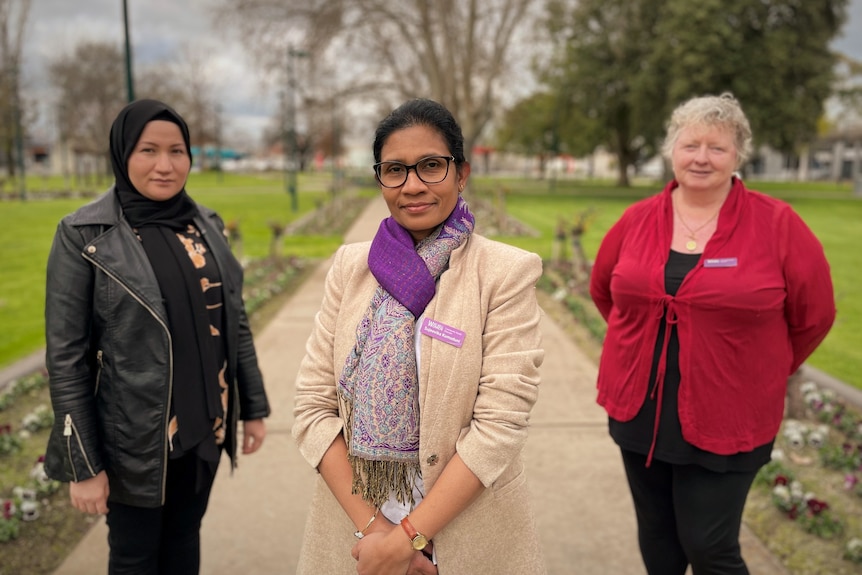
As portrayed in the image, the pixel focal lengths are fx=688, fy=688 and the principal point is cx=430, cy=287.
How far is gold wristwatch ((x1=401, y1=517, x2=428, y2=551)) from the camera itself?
5.36ft

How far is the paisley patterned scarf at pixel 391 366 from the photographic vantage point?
1648 mm

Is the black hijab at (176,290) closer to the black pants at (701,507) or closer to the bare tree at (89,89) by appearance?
the black pants at (701,507)

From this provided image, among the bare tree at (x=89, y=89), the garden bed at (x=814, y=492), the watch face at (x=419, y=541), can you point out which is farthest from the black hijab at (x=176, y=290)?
the bare tree at (x=89, y=89)

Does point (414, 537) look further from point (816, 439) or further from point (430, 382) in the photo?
point (816, 439)

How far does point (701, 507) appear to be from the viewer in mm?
2285

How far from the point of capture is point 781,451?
4211 millimetres

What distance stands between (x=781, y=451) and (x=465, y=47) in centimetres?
2066

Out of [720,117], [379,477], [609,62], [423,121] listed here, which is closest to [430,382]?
[379,477]

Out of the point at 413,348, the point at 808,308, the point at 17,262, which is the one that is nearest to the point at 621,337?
the point at 808,308

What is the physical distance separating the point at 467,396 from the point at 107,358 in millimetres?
1193

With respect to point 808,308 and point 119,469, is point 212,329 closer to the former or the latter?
point 119,469

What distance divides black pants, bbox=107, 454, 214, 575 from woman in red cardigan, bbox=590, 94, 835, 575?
4.99ft

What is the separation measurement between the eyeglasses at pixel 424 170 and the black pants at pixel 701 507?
1.38 meters

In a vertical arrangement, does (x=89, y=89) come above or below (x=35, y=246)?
above
